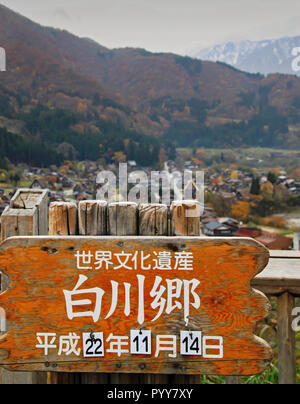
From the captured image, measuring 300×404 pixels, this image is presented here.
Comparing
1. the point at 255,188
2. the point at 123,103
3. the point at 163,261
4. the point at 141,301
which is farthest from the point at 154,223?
the point at 123,103

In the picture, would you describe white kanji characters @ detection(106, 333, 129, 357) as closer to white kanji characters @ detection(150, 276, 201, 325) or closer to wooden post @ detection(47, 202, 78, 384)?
white kanji characters @ detection(150, 276, 201, 325)

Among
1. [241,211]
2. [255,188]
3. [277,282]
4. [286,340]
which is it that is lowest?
[241,211]

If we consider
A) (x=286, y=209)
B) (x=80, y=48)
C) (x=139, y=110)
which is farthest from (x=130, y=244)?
(x=80, y=48)

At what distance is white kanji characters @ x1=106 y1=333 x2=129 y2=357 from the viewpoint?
1157 millimetres

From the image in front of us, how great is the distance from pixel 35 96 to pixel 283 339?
2357 centimetres

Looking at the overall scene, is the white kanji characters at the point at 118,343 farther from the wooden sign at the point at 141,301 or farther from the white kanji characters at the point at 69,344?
the white kanji characters at the point at 69,344

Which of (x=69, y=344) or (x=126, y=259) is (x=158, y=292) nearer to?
(x=126, y=259)

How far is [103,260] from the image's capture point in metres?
1.15

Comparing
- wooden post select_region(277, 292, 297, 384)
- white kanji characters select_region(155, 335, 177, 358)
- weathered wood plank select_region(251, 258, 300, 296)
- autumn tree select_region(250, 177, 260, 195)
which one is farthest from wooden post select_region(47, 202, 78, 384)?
autumn tree select_region(250, 177, 260, 195)

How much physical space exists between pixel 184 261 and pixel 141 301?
0.19m

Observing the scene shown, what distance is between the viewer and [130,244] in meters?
1.15

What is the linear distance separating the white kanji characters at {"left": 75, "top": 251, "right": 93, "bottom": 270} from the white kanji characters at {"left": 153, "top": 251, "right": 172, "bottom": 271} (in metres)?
0.21

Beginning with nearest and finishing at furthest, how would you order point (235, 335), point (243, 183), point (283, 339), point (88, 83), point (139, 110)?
point (235, 335), point (283, 339), point (243, 183), point (88, 83), point (139, 110)

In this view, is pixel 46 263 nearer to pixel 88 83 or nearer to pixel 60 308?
pixel 60 308
